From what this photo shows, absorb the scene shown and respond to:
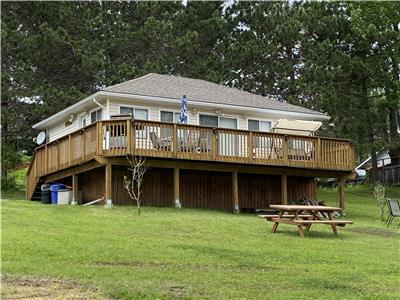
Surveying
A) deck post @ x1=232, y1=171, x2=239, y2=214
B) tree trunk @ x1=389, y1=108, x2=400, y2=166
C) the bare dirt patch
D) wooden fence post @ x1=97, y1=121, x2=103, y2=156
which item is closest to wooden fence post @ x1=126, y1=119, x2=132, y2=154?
wooden fence post @ x1=97, y1=121, x2=103, y2=156

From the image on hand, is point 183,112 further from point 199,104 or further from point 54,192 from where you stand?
point 54,192

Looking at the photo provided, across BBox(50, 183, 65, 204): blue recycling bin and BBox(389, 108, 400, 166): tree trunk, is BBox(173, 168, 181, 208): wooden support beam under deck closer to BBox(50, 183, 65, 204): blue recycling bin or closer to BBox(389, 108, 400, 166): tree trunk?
BBox(50, 183, 65, 204): blue recycling bin

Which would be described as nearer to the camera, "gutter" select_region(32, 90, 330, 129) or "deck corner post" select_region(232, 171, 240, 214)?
"deck corner post" select_region(232, 171, 240, 214)

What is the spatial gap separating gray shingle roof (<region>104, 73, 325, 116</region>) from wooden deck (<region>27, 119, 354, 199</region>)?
238cm

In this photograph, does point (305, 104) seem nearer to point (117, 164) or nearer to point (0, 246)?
point (117, 164)

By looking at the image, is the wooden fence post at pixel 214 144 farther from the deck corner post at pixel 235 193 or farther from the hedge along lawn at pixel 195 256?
the hedge along lawn at pixel 195 256

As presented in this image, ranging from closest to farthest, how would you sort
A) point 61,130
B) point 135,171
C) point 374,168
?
1. point 135,171
2. point 61,130
3. point 374,168

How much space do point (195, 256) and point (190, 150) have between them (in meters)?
8.52

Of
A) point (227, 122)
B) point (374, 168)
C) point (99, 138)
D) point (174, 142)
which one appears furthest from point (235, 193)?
point (374, 168)

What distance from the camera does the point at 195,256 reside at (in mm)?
9633

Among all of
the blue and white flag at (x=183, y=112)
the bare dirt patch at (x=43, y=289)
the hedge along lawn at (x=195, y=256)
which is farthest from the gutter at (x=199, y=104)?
the bare dirt patch at (x=43, y=289)

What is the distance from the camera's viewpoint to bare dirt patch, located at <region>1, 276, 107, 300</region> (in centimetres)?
667

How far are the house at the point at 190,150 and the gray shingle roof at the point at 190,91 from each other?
2.3 inches

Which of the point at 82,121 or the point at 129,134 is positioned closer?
the point at 129,134
